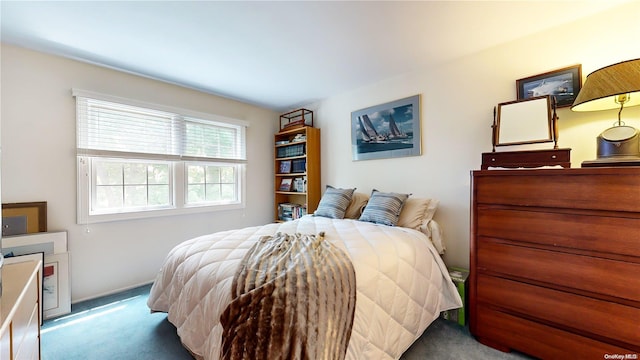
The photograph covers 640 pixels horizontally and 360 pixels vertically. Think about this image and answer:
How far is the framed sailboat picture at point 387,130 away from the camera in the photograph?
264cm

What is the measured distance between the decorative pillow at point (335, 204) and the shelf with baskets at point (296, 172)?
2.04 ft

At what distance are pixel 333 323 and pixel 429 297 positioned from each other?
93 centimetres

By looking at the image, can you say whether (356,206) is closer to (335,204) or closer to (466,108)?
(335,204)

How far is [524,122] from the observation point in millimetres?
1906

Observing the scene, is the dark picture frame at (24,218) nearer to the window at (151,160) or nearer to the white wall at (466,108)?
the window at (151,160)

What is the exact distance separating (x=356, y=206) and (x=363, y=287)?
4.84 ft

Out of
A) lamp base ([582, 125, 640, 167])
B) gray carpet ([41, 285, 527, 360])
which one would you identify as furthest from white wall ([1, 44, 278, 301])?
lamp base ([582, 125, 640, 167])

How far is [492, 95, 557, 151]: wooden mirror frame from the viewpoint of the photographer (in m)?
1.81

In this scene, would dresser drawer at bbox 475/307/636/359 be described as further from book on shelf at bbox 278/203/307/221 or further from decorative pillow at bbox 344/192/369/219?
book on shelf at bbox 278/203/307/221

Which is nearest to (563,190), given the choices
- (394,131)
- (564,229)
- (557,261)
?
(564,229)

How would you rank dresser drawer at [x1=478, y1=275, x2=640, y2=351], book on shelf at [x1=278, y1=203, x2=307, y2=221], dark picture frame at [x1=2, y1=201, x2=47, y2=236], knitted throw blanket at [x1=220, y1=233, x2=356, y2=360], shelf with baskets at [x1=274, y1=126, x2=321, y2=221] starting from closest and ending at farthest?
knitted throw blanket at [x1=220, y1=233, x2=356, y2=360]
dresser drawer at [x1=478, y1=275, x2=640, y2=351]
dark picture frame at [x1=2, y1=201, x2=47, y2=236]
shelf with baskets at [x1=274, y1=126, x2=321, y2=221]
book on shelf at [x1=278, y1=203, x2=307, y2=221]

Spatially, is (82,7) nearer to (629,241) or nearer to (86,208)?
(86,208)

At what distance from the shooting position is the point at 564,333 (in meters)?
1.41

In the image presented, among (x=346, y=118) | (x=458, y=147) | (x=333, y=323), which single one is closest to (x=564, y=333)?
(x=333, y=323)
